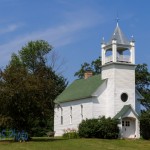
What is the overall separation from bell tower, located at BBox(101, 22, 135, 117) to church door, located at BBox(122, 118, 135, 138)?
160cm

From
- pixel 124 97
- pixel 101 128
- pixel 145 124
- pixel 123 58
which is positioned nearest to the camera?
pixel 101 128

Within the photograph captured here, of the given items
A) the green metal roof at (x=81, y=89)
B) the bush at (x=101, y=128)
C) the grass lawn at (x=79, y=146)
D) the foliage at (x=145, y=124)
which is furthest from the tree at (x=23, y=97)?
the foliage at (x=145, y=124)

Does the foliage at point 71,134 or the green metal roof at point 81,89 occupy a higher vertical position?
the green metal roof at point 81,89

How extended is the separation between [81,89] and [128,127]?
347 inches

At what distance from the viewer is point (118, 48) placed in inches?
2178

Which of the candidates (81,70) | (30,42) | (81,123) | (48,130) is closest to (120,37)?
(81,123)

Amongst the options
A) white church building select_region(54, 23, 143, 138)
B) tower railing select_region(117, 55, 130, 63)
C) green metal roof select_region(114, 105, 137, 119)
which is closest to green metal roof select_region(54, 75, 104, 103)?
white church building select_region(54, 23, 143, 138)

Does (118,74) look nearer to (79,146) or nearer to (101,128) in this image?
(101,128)

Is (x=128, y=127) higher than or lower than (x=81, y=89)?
lower

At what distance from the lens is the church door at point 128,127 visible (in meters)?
53.2

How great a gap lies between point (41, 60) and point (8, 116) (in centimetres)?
4243

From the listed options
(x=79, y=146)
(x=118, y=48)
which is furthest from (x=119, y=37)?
(x=79, y=146)

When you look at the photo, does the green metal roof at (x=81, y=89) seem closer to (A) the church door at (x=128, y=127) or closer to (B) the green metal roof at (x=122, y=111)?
(B) the green metal roof at (x=122, y=111)

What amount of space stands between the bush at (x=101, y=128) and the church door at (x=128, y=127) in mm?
2263
